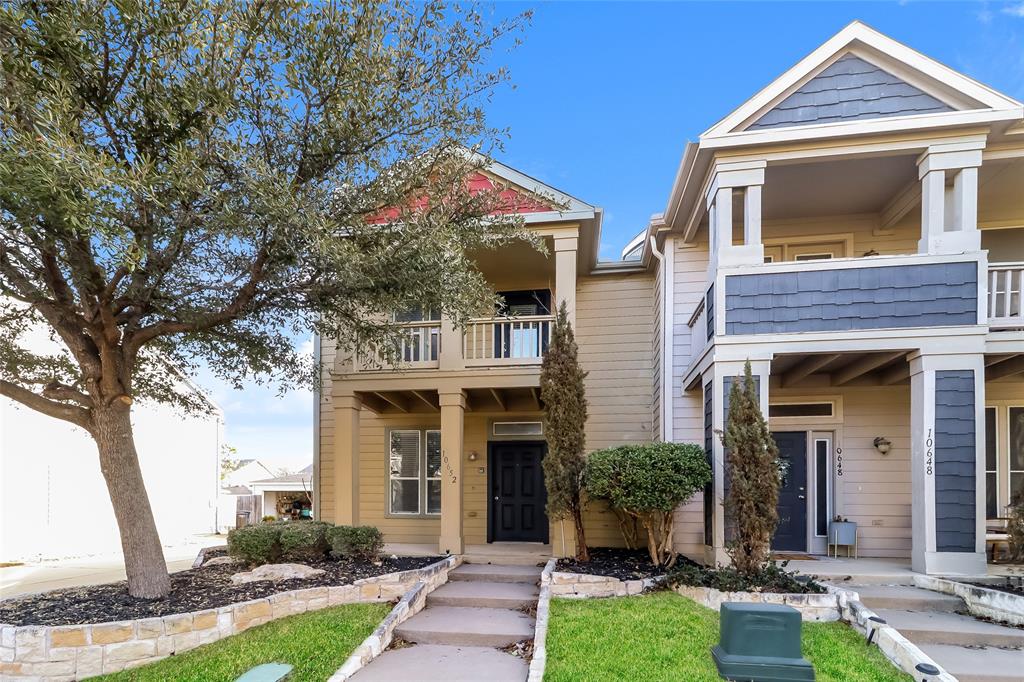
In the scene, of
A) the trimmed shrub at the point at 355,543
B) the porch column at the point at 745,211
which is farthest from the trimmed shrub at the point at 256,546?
the porch column at the point at 745,211

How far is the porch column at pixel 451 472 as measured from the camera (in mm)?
8844

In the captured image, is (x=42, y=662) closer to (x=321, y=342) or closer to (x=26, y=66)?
(x=26, y=66)

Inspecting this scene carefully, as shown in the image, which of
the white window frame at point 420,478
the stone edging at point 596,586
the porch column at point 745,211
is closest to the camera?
the stone edging at point 596,586

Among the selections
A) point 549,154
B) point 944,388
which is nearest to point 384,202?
point 944,388

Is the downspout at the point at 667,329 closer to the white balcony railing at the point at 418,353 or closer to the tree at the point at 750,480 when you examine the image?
the tree at the point at 750,480

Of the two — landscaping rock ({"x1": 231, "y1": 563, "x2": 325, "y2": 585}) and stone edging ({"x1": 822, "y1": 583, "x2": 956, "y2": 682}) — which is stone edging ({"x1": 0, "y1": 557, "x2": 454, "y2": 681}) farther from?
stone edging ({"x1": 822, "y1": 583, "x2": 956, "y2": 682})

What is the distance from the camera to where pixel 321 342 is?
10922 mm

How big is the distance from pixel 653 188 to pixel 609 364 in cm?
335

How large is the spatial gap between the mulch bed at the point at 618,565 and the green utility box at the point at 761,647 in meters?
2.05

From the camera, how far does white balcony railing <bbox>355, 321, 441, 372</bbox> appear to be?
923 cm

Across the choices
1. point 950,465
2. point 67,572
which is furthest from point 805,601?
point 67,572

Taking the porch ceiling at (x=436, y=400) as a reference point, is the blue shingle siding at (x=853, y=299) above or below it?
above

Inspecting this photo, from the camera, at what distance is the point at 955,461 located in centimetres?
674

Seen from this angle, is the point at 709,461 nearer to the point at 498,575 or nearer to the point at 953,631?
the point at 953,631
